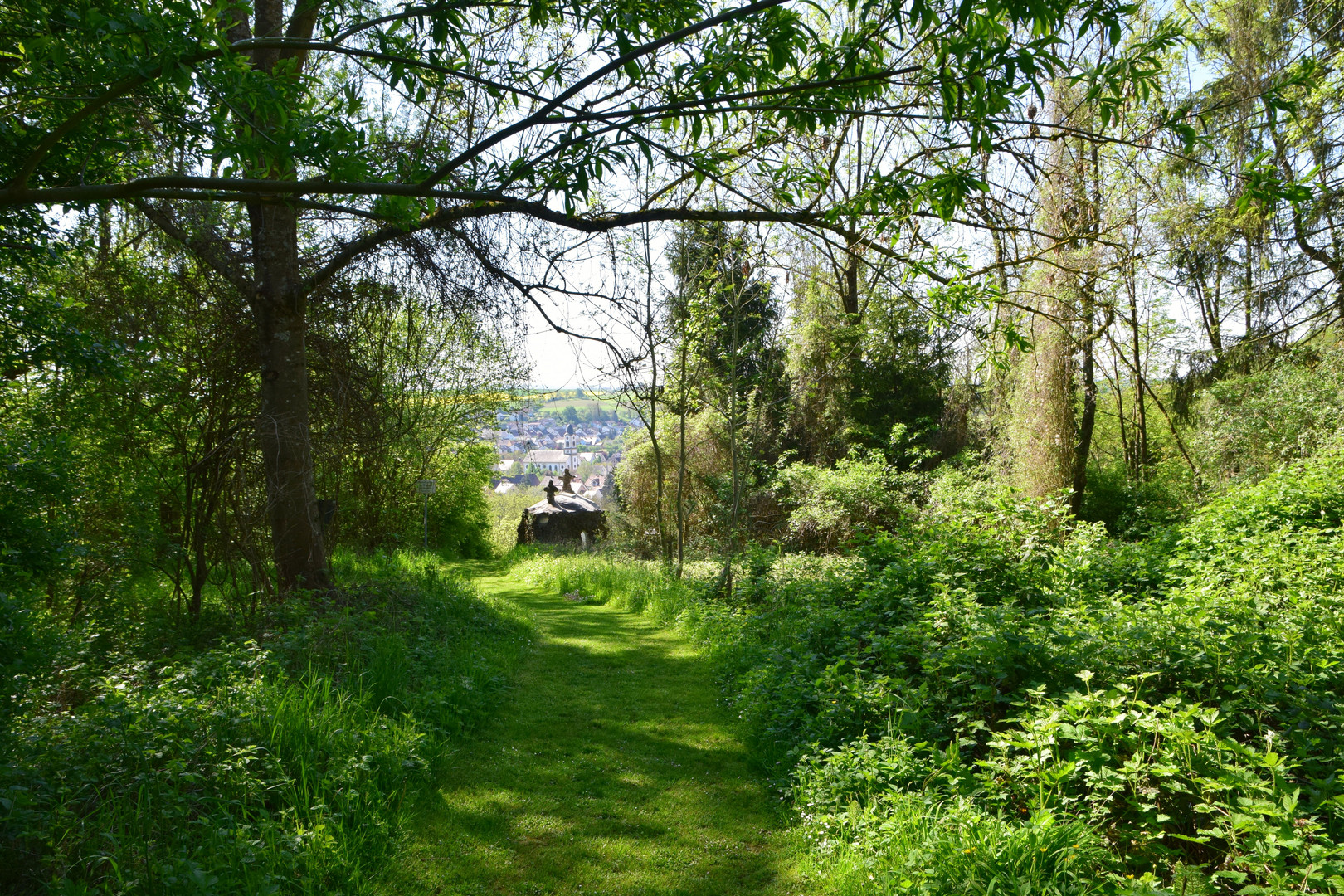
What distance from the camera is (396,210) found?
3.48 metres

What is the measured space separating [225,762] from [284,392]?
165 inches

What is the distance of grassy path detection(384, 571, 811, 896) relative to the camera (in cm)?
353

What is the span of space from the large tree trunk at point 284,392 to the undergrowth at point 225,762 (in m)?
1.28

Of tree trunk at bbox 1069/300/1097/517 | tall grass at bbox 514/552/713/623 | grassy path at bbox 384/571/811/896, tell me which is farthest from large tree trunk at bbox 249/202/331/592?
tree trunk at bbox 1069/300/1097/517

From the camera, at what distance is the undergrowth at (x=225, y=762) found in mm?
2826

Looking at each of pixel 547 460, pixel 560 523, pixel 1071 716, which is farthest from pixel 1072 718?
pixel 560 523

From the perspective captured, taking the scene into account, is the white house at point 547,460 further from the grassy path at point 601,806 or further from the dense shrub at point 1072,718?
the dense shrub at point 1072,718

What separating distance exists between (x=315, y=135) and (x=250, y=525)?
532 cm

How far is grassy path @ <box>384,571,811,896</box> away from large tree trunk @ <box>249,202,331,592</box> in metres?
2.55

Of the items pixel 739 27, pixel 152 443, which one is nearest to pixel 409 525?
pixel 152 443

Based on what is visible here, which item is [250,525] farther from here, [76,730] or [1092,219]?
[1092,219]

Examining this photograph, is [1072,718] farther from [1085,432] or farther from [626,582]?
[1085,432]

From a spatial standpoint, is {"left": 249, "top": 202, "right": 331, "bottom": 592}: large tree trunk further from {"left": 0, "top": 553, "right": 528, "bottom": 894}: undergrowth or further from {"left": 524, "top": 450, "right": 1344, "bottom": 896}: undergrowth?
{"left": 524, "top": 450, "right": 1344, "bottom": 896}: undergrowth

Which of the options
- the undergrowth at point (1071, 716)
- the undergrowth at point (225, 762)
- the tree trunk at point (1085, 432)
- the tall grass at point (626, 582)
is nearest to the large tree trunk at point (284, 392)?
the undergrowth at point (225, 762)
